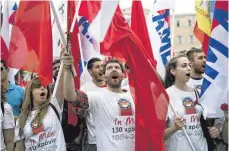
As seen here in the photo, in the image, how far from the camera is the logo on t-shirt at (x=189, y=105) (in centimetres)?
456

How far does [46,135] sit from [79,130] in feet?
2.45

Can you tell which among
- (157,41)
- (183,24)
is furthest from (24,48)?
(183,24)

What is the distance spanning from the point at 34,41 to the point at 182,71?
4.78ft

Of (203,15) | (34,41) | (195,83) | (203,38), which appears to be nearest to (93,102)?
(34,41)

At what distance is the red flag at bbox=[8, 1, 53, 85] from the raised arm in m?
0.17

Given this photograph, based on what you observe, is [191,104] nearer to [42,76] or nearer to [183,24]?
[42,76]

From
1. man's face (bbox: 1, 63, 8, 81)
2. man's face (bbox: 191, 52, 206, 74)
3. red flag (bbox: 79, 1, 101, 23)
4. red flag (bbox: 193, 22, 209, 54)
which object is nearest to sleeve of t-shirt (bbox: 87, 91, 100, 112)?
man's face (bbox: 1, 63, 8, 81)

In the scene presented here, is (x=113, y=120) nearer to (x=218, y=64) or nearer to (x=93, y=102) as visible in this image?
(x=93, y=102)

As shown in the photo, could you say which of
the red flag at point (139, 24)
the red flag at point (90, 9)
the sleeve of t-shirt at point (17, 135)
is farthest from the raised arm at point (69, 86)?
the red flag at point (90, 9)

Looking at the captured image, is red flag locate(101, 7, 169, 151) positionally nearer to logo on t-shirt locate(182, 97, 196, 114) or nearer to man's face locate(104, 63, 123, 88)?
man's face locate(104, 63, 123, 88)

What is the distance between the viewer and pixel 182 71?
4777 millimetres

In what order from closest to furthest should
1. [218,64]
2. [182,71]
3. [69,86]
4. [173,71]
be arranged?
[69,86] → [218,64] → [182,71] → [173,71]

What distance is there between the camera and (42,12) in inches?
167

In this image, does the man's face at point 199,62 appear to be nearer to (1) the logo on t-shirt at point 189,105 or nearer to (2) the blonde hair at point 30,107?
(1) the logo on t-shirt at point 189,105
